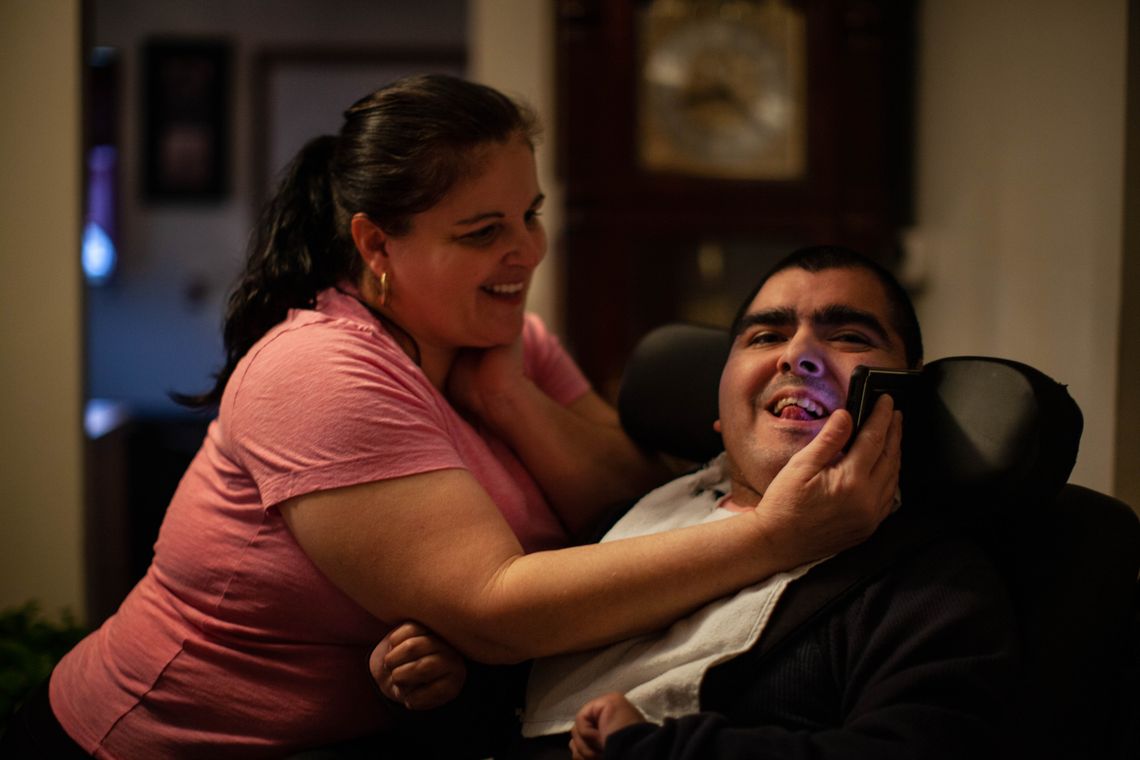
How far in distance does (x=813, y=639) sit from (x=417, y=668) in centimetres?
44

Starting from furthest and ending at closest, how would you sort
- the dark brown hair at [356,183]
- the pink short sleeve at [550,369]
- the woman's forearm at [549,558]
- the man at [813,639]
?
1. the pink short sleeve at [550,369]
2. the dark brown hair at [356,183]
3. the woman's forearm at [549,558]
4. the man at [813,639]

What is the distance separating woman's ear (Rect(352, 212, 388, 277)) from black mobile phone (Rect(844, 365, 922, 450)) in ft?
2.16

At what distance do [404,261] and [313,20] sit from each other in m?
4.29

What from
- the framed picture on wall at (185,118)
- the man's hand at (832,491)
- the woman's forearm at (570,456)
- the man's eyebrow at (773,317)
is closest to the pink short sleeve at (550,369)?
the woman's forearm at (570,456)

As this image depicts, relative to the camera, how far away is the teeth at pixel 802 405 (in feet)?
4.18

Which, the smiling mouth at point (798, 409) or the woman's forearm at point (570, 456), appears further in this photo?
the woman's forearm at point (570, 456)

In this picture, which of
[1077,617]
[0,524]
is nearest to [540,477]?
[1077,617]

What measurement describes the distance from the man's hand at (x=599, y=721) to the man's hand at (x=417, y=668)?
17cm

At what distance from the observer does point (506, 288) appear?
1523 mm

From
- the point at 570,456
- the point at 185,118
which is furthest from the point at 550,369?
the point at 185,118

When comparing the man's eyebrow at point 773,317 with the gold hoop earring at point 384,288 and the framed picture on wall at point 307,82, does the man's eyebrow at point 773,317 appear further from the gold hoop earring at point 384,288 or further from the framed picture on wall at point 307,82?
the framed picture on wall at point 307,82

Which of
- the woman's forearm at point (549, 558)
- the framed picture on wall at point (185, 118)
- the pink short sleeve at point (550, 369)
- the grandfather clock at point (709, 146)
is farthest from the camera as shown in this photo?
the framed picture on wall at point (185, 118)

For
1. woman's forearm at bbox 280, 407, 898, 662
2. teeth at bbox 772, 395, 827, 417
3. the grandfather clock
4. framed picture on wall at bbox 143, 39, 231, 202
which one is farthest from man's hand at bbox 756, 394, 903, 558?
framed picture on wall at bbox 143, 39, 231, 202

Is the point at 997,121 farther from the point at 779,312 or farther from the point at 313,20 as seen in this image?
the point at 313,20
